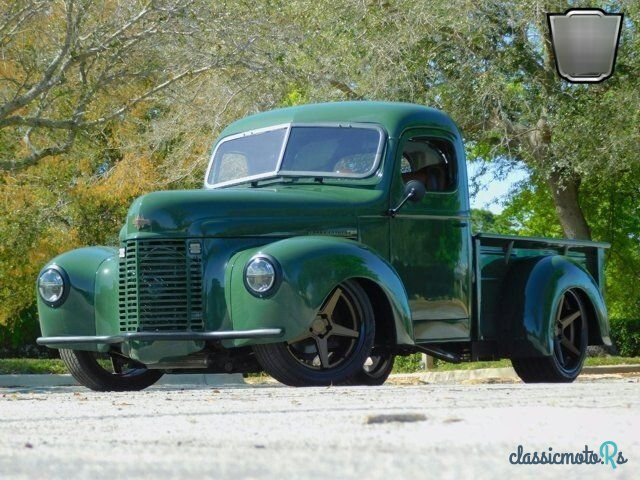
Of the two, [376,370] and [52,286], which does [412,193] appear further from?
[52,286]

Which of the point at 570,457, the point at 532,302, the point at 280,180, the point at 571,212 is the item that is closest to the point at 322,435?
the point at 570,457

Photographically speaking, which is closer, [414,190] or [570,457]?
[570,457]

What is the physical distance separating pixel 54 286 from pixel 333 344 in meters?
2.30

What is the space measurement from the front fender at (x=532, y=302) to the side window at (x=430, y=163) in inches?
40.5

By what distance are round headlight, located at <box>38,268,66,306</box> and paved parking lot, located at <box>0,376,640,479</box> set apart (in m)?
2.38

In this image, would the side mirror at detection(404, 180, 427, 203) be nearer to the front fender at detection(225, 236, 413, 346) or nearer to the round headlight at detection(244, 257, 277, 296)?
the front fender at detection(225, 236, 413, 346)

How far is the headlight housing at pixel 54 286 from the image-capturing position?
1012 cm

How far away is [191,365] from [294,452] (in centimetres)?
487

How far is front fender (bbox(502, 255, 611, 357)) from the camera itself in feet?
35.8

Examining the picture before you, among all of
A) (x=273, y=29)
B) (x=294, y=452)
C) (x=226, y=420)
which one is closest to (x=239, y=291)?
(x=226, y=420)

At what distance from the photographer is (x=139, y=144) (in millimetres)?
26750

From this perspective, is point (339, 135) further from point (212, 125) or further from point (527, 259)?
point (212, 125)

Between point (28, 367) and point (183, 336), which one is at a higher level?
point (183, 336)

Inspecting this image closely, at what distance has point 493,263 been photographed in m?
11.1
